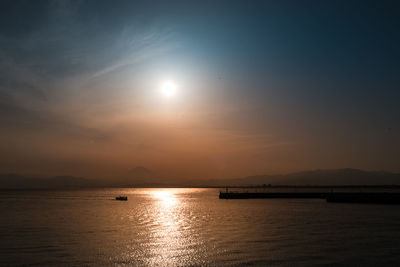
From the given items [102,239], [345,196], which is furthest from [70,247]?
[345,196]

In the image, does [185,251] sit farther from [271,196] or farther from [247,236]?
[271,196]

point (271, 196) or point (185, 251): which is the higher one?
point (271, 196)

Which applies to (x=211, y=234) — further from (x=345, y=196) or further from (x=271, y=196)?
(x=271, y=196)

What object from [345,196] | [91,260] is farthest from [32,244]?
[345,196]

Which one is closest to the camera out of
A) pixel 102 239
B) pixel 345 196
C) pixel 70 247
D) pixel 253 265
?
pixel 253 265

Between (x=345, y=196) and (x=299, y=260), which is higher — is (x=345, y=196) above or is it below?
above

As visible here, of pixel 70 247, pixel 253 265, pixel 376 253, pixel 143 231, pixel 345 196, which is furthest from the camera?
pixel 345 196

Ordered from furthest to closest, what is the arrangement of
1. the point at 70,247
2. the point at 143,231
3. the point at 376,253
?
the point at 143,231 < the point at 70,247 < the point at 376,253

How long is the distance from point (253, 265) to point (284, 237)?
39.9 feet

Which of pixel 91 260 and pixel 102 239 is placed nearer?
pixel 91 260

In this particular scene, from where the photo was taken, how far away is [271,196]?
136 m

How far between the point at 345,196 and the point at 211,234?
83.0 m

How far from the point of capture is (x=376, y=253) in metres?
23.3

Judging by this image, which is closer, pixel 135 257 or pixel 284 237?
pixel 135 257
